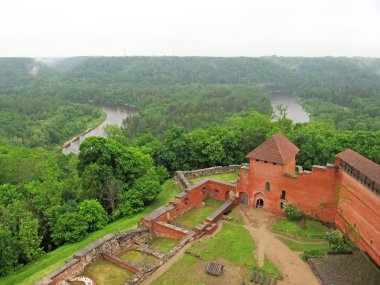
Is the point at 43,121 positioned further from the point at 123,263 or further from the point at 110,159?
the point at 123,263

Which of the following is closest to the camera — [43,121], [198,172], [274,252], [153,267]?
[153,267]

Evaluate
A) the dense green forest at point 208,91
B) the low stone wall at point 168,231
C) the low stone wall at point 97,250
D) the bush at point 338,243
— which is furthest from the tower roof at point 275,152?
the dense green forest at point 208,91

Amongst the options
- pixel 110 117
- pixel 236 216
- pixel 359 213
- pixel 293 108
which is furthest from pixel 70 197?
pixel 293 108

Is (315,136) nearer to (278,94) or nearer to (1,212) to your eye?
(1,212)

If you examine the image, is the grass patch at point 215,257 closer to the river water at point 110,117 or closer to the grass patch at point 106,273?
the grass patch at point 106,273

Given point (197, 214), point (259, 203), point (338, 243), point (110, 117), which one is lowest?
point (110, 117)

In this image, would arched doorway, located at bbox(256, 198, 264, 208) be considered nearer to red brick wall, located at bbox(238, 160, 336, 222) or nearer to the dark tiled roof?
red brick wall, located at bbox(238, 160, 336, 222)

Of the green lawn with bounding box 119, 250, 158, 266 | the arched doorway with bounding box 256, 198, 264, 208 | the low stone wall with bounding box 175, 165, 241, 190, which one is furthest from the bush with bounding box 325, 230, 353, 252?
the low stone wall with bounding box 175, 165, 241, 190

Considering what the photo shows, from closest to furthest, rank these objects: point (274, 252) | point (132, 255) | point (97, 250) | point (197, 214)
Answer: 1. point (97, 250)
2. point (274, 252)
3. point (132, 255)
4. point (197, 214)
